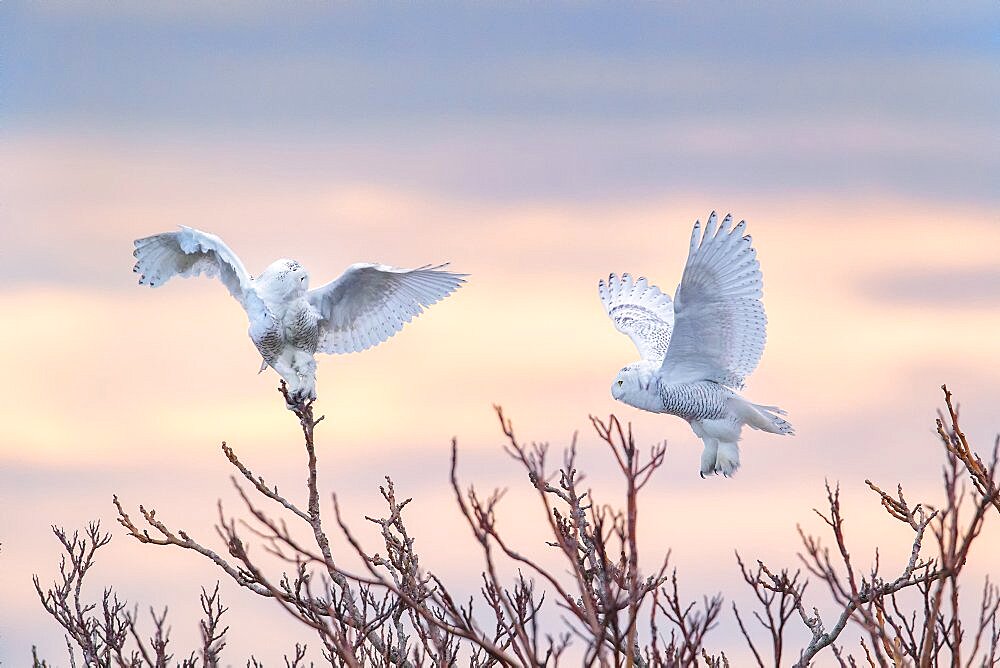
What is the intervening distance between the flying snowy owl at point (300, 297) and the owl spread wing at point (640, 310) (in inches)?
58.3

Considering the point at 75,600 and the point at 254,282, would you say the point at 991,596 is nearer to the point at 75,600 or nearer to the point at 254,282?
the point at 254,282

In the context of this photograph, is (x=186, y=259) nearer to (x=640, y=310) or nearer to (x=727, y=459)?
(x=640, y=310)

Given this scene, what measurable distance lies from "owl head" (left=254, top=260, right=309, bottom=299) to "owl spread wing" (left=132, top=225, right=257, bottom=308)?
0.58ft

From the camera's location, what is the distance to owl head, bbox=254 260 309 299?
26.9 ft

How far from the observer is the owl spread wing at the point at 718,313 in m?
7.81

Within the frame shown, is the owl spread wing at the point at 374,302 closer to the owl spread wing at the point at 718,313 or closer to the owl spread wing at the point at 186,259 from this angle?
the owl spread wing at the point at 186,259

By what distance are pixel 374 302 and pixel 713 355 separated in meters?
2.23

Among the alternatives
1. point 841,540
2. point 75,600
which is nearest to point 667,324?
point 75,600

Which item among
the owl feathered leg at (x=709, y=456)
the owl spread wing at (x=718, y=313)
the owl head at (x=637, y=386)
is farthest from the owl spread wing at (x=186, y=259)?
the owl feathered leg at (x=709, y=456)

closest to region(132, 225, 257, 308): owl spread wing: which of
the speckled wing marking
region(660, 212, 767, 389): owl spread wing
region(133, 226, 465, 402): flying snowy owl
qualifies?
region(133, 226, 465, 402): flying snowy owl

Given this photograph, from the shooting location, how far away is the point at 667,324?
9.86 metres

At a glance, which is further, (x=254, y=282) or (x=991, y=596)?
(x=254, y=282)

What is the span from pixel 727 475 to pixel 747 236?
5.21 feet

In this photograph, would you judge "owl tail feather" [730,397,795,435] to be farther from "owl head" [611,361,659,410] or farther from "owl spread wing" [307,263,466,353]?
"owl spread wing" [307,263,466,353]
